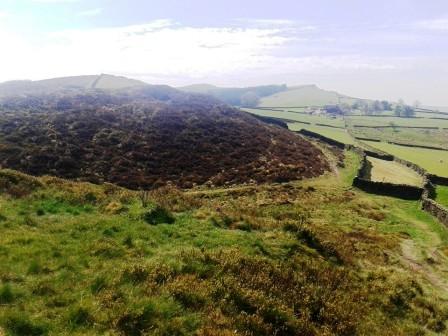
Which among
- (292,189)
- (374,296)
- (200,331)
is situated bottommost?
(292,189)

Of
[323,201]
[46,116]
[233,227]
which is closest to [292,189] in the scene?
[323,201]

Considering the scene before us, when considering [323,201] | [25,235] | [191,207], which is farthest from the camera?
[323,201]

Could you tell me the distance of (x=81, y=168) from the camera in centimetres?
4981

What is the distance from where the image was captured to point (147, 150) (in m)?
59.9

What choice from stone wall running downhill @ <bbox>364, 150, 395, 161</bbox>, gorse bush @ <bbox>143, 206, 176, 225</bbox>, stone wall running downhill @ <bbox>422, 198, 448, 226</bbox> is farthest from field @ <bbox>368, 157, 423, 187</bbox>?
gorse bush @ <bbox>143, 206, 176, 225</bbox>

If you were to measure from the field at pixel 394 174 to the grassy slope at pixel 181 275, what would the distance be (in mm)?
36473

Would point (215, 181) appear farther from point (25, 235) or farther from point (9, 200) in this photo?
point (25, 235)

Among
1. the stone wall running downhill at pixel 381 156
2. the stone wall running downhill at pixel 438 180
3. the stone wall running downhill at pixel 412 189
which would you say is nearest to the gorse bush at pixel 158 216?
the stone wall running downhill at pixel 412 189

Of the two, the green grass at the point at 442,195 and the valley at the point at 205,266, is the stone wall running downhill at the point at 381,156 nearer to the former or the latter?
the green grass at the point at 442,195

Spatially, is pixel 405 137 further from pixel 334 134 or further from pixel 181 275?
pixel 181 275

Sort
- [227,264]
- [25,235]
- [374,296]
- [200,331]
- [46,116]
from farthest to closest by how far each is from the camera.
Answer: [46,116] < [374,296] < [25,235] < [227,264] < [200,331]

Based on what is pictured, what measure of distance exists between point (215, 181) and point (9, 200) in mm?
31970

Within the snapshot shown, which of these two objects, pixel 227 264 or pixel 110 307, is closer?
pixel 110 307

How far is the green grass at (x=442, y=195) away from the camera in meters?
45.6
